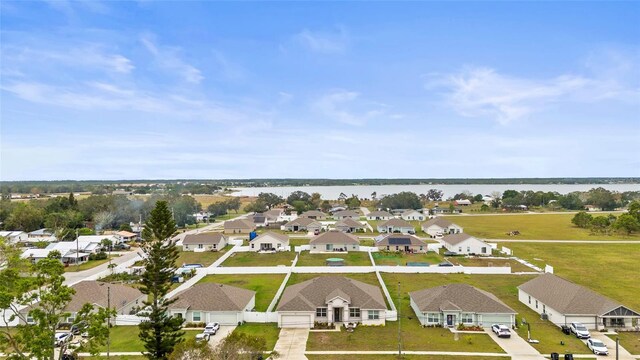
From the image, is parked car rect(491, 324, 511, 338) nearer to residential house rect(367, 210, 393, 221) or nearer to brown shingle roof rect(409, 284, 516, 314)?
brown shingle roof rect(409, 284, 516, 314)

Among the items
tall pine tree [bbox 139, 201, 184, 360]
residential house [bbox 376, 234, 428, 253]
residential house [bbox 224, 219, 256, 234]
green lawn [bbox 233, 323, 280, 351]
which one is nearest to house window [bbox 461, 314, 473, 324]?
green lawn [bbox 233, 323, 280, 351]

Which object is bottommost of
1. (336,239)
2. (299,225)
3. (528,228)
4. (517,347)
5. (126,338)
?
(126,338)

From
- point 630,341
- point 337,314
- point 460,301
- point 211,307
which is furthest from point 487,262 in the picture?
point 211,307

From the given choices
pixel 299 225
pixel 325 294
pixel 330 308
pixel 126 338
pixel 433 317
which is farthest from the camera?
pixel 299 225

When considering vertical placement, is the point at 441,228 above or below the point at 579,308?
above

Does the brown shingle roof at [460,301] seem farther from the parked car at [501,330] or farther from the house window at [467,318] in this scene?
the parked car at [501,330]

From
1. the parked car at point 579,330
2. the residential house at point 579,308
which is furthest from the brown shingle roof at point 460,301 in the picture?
the parked car at point 579,330

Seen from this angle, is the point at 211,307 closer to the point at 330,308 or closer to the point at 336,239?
the point at 330,308
